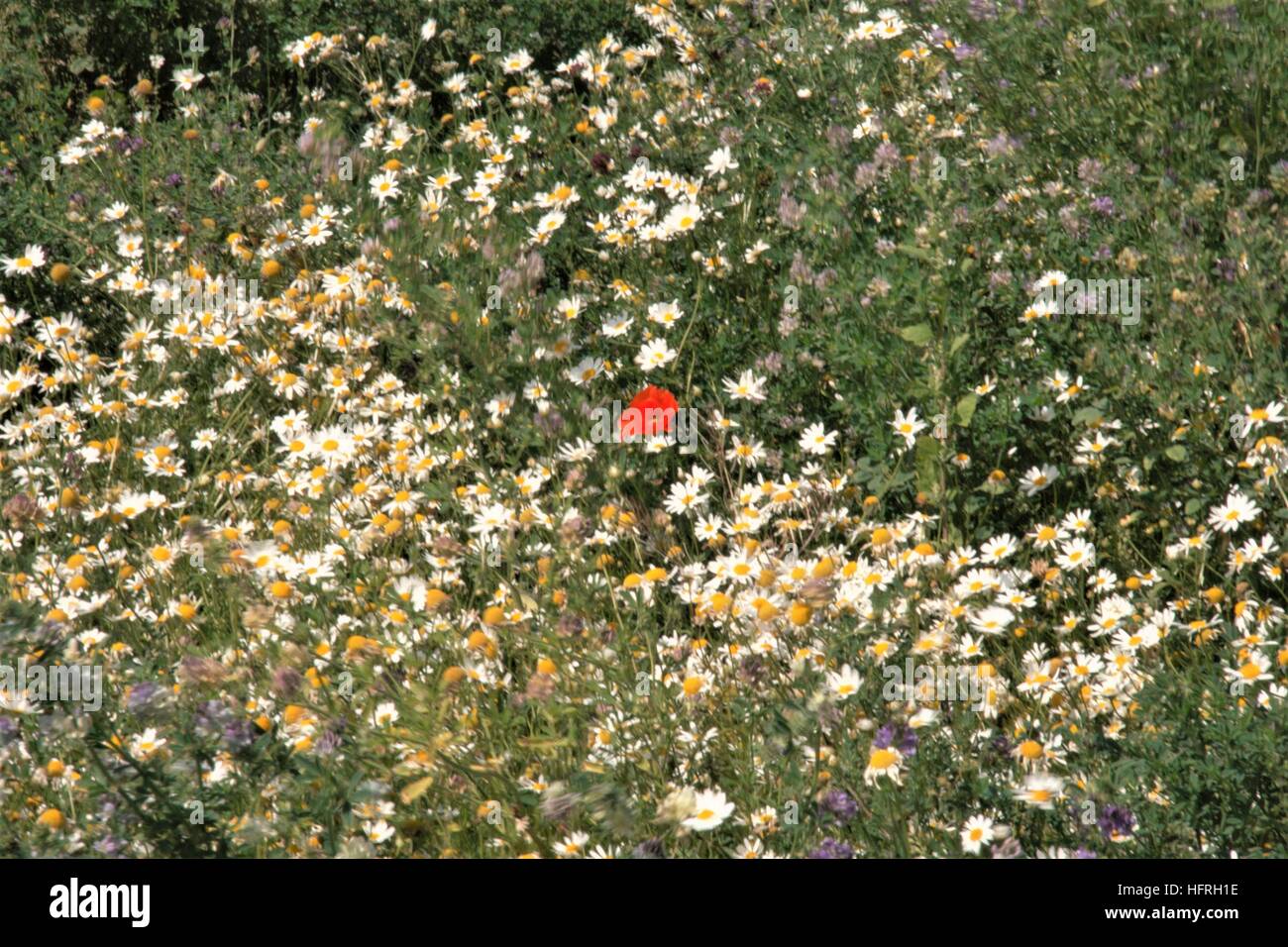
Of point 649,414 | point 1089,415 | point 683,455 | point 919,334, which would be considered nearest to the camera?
point 1089,415

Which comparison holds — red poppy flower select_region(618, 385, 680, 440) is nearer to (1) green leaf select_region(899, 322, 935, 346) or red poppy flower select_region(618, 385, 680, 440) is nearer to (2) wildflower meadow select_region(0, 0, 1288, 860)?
(2) wildflower meadow select_region(0, 0, 1288, 860)

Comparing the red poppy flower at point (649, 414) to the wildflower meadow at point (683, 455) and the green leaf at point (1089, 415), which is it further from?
the green leaf at point (1089, 415)

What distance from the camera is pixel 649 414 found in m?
3.50

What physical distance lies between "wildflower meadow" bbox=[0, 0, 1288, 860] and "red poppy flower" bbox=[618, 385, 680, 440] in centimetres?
1

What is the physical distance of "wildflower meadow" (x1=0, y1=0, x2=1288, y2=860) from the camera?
2.26 meters

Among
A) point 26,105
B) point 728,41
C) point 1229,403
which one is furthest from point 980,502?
point 26,105

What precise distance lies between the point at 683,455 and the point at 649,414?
0.17 metres

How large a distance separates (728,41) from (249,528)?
2.82 meters

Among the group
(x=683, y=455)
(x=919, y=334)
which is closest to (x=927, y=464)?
(x=919, y=334)

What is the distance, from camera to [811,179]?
4094 mm

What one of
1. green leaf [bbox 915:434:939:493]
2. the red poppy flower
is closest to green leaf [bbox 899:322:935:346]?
green leaf [bbox 915:434:939:493]

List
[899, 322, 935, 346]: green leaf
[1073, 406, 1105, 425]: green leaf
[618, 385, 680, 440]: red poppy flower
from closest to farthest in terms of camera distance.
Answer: [1073, 406, 1105, 425]: green leaf
[899, 322, 935, 346]: green leaf
[618, 385, 680, 440]: red poppy flower

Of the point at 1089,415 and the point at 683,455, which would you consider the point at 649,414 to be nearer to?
the point at 683,455

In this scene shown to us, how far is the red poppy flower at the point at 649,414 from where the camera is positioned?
3.48 meters
